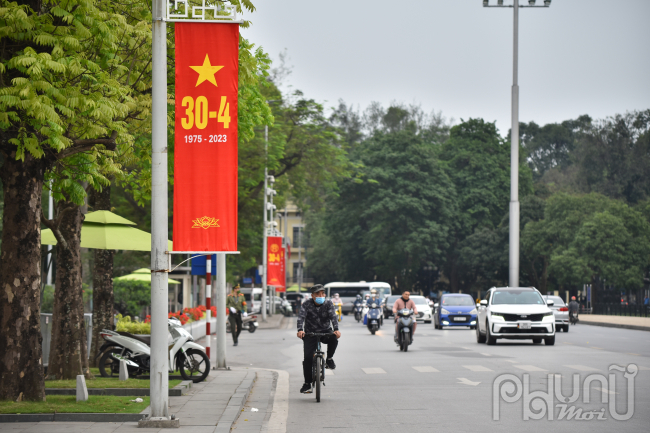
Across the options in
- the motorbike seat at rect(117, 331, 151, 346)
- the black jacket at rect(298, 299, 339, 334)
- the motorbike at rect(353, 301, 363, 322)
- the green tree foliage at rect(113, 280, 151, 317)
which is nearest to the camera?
the black jacket at rect(298, 299, 339, 334)

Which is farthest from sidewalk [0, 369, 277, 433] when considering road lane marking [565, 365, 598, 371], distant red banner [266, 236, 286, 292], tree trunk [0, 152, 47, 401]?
distant red banner [266, 236, 286, 292]

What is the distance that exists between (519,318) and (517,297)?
1329mm

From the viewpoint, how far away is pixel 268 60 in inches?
656

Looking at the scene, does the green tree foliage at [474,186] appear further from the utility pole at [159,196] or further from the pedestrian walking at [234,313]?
the utility pole at [159,196]

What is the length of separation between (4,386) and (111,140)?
3.36m

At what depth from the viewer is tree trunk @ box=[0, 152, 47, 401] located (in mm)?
11211

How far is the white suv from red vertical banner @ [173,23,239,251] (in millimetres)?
17288

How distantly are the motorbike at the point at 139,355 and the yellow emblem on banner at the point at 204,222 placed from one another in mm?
5702

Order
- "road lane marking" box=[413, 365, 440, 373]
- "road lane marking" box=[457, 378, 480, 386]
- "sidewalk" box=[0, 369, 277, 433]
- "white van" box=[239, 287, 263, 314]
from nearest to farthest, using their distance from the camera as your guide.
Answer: "sidewalk" box=[0, 369, 277, 433]
"road lane marking" box=[457, 378, 480, 386]
"road lane marking" box=[413, 365, 440, 373]
"white van" box=[239, 287, 263, 314]

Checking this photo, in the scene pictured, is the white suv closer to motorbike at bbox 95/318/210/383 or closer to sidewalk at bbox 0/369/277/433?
sidewalk at bbox 0/369/277/433

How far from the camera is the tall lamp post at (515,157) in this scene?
38969 mm

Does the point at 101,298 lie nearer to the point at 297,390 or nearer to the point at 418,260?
the point at 297,390

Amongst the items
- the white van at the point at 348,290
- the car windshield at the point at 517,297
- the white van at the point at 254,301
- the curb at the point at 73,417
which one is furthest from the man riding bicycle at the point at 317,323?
the white van at the point at 348,290

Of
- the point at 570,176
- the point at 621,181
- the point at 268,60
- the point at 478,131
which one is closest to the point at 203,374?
the point at 268,60
